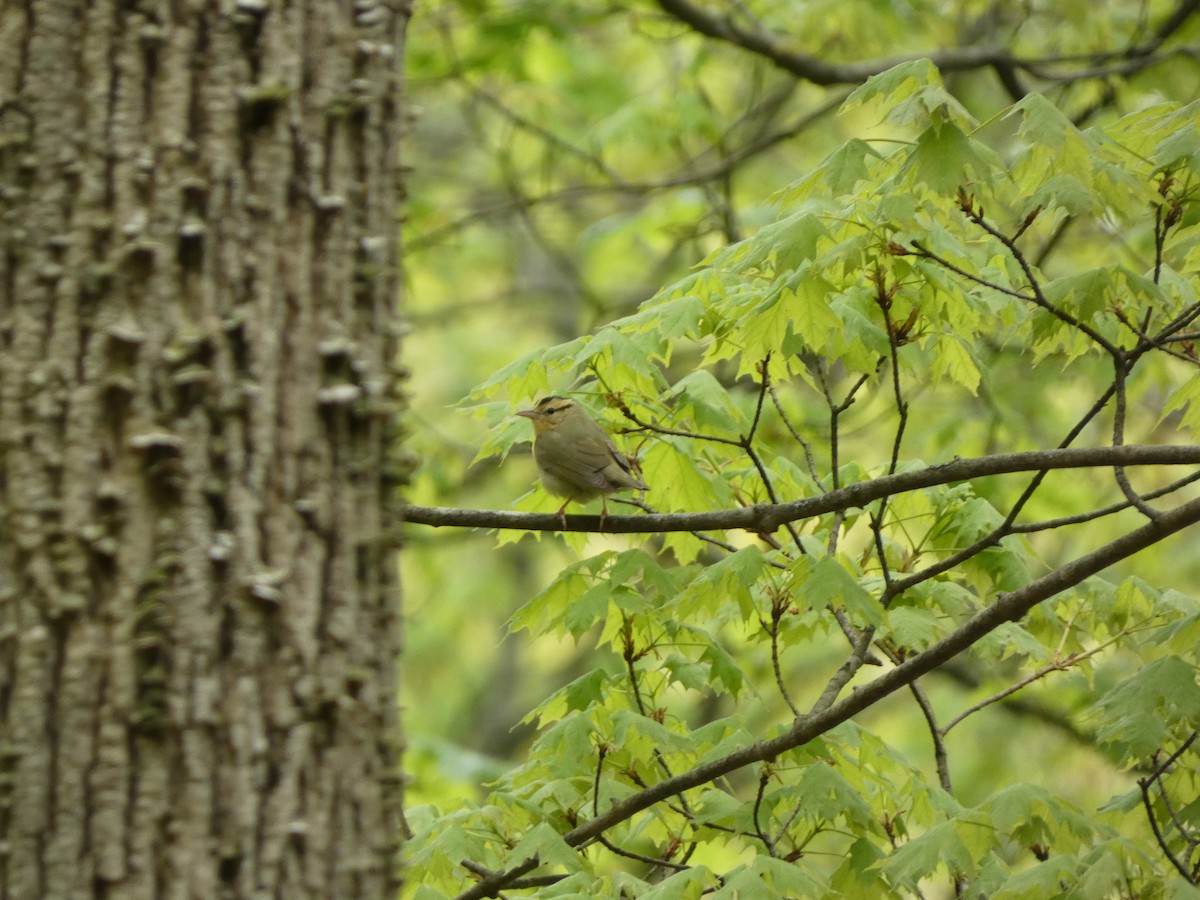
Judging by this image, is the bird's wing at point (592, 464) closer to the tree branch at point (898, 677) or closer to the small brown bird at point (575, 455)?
the small brown bird at point (575, 455)

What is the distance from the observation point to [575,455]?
3887mm

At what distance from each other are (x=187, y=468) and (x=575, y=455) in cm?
230

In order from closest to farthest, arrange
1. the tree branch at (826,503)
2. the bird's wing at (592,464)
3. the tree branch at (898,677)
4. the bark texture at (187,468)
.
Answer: the bark texture at (187,468) → the tree branch at (826,503) → the tree branch at (898,677) → the bird's wing at (592,464)

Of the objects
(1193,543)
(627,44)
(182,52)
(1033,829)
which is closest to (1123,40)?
(627,44)

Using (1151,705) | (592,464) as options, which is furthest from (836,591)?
(592,464)

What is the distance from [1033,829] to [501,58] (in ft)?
18.0

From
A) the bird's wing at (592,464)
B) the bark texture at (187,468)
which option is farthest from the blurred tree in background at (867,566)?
the bark texture at (187,468)

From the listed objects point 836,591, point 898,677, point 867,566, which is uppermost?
point 867,566

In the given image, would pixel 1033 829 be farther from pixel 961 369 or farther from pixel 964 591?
pixel 961 369

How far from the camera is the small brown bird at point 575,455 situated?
12.4ft

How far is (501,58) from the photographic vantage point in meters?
7.12

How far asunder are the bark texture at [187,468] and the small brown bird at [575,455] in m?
1.95

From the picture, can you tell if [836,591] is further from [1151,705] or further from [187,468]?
[187,468]

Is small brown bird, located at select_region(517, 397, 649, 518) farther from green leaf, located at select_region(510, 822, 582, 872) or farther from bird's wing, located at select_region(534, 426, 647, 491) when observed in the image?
green leaf, located at select_region(510, 822, 582, 872)
